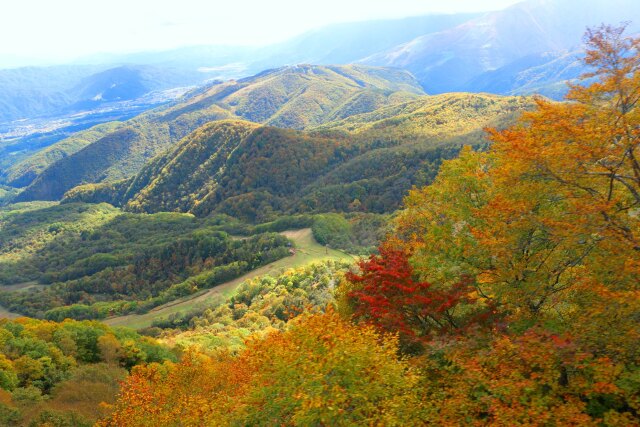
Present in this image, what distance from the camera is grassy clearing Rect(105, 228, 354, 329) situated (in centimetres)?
9050

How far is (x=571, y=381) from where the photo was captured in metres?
15.1

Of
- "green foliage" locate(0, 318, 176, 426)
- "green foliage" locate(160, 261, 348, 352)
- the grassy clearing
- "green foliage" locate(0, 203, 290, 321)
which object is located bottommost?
"green foliage" locate(0, 203, 290, 321)

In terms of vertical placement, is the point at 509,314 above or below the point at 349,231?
above

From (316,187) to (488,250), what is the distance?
168461 mm

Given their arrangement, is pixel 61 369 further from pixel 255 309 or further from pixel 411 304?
pixel 411 304

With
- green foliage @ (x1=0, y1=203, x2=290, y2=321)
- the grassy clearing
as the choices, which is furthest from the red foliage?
green foliage @ (x1=0, y1=203, x2=290, y2=321)

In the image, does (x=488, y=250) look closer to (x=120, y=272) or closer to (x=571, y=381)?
(x=571, y=381)

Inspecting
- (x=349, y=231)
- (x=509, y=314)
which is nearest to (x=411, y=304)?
(x=509, y=314)

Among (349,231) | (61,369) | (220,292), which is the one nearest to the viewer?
(61,369)

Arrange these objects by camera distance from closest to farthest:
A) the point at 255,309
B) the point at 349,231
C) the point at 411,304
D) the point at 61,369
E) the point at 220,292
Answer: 1. the point at 411,304
2. the point at 61,369
3. the point at 255,309
4. the point at 220,292
5. the point at 349,231

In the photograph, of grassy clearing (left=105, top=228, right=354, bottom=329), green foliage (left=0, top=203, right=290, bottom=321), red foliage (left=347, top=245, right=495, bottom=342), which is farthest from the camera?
green foliage (left=0, top=203, right=290, bottom=321)

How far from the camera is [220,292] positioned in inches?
3760

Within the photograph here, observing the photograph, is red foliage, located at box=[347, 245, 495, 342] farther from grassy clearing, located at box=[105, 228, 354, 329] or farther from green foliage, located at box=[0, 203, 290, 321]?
green foliage, located at box=[0, 203, 290, 321]

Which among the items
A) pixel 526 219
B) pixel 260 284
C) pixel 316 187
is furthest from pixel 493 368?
pixel 316 187
